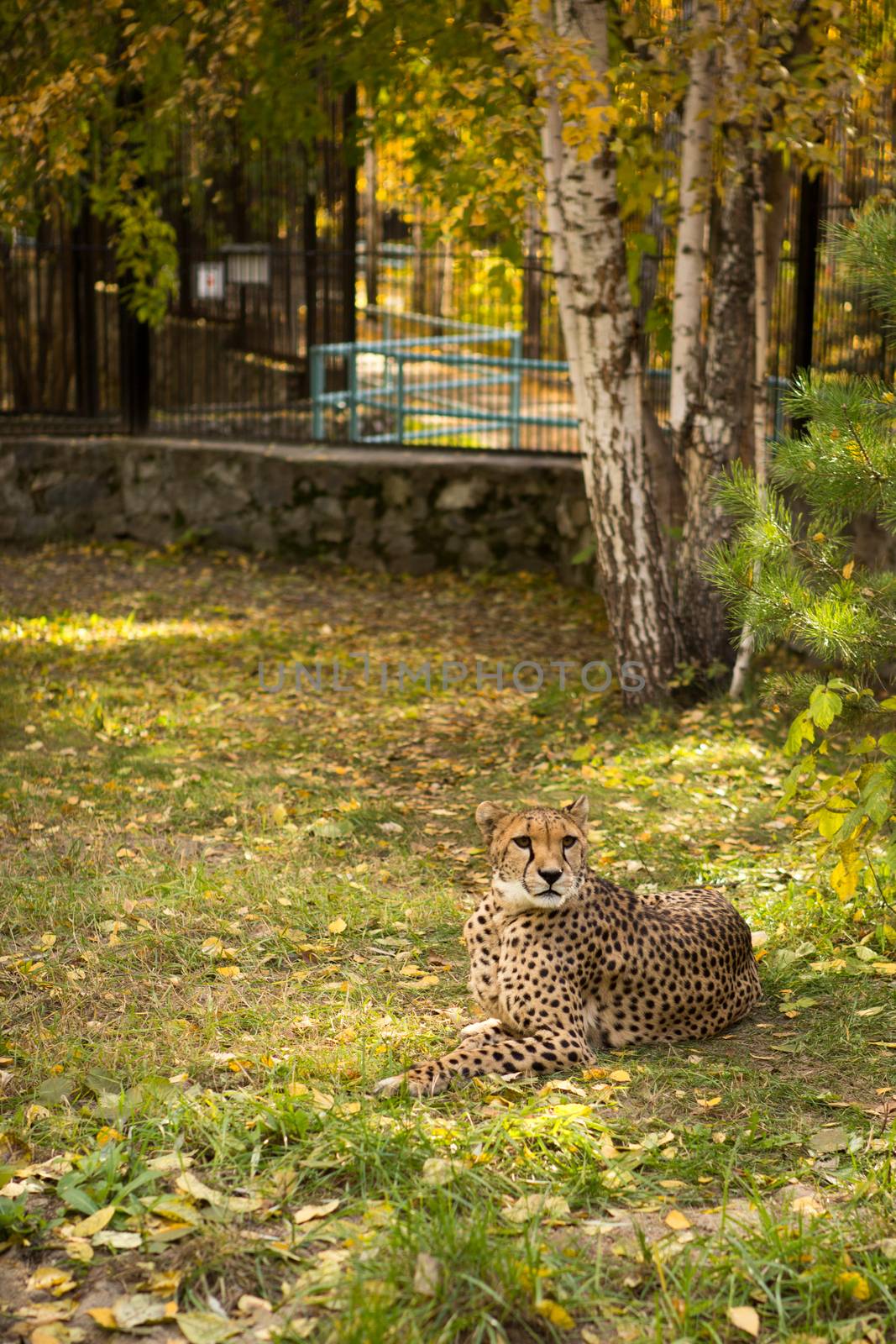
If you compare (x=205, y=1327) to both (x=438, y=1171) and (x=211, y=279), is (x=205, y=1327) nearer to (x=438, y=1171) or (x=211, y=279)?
(x=438, y=1171)

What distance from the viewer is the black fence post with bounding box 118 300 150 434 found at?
13047mm

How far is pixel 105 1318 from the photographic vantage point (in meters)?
3.12

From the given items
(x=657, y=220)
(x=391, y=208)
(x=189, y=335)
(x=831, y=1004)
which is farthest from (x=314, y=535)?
(x=831, y=1004)

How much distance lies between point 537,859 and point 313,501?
27.3 feet

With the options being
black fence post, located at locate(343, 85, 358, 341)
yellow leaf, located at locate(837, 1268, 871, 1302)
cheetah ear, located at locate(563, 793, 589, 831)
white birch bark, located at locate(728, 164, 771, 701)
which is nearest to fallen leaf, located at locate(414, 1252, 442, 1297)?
yellow leaf, located at locate(837, 1268, 871, 1302)

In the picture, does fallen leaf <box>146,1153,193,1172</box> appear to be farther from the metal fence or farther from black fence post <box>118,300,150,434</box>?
black fence post <box>118,300,150,434</box>

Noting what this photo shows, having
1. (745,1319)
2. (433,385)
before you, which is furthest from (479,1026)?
(433,385)

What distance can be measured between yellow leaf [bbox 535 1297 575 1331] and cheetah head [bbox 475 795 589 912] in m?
1.42

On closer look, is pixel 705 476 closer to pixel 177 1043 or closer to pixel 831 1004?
pixel 831 1004

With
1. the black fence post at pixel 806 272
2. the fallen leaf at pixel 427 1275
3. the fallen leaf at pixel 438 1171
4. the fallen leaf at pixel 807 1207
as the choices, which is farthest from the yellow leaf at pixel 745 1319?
the black fence post at pixel 806 272

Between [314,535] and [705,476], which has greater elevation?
[705,476]

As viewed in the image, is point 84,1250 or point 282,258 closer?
point 84,1250

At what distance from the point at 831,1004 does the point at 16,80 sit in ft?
26.0

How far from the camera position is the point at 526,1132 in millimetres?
3793
